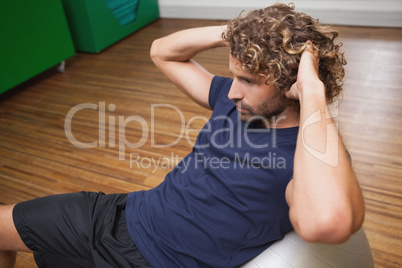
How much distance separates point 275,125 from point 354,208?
1.23ft

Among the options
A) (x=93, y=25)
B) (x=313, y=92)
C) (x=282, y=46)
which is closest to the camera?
(x=313, y=92)

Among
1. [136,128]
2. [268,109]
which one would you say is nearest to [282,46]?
[268,109]

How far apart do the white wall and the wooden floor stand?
0.69 ft

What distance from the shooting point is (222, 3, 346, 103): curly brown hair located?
3.18 ft

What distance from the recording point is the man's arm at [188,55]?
4.11 feet

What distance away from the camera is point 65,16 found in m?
3.31

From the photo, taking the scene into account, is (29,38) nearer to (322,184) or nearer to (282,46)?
(282,46)

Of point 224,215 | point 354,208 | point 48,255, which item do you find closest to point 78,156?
point 48,255

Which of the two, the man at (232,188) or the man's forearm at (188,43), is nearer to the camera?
the man at (232,188)

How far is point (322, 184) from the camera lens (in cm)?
72

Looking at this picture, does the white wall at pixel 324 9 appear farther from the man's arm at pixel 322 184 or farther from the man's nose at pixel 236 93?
the man's arm at pixel 322 184

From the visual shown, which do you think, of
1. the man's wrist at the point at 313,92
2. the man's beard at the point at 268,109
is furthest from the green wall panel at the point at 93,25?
the man's wrist at the point at 313,92

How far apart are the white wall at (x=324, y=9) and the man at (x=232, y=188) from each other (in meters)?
2.95

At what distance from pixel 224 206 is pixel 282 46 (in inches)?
18.1
